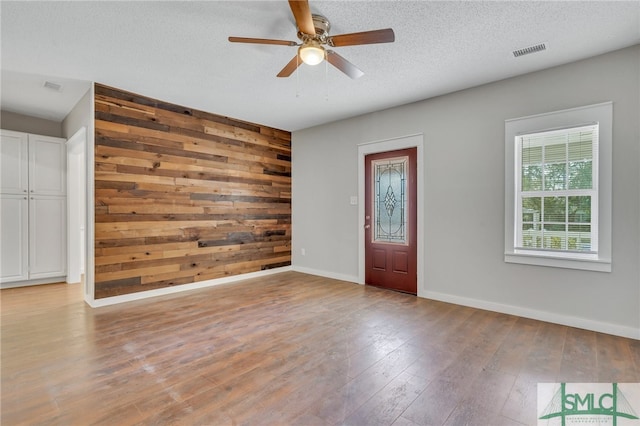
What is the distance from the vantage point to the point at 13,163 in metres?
4.60

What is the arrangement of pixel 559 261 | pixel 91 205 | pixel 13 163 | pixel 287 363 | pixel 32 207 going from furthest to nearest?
pixel 32 207, pixel 13 163, pixel 91 205, pixel 559 261, pixel 287 363

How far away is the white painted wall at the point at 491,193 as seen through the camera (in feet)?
9.39

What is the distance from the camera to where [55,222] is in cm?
500

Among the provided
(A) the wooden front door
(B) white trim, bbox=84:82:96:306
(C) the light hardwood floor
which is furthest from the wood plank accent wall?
(A) the wooden front door

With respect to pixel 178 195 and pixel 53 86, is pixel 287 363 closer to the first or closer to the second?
pixel 178 195

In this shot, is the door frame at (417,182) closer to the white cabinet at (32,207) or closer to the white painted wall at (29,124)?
the white cabinet at (32,207)

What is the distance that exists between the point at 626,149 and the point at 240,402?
13.0ft

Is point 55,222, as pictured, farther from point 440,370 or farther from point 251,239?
point 440,370

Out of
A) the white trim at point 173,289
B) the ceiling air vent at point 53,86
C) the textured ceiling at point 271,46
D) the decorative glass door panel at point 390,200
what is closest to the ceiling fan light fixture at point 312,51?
the textured ceiling at point 271,46

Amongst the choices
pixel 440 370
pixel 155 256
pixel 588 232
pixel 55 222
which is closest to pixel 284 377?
pixel 440 370

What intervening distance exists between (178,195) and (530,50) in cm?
460

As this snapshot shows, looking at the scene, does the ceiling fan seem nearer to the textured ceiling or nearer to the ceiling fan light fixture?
the ceiling fan light fixture

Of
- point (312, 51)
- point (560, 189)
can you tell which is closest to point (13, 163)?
point (312, 51)

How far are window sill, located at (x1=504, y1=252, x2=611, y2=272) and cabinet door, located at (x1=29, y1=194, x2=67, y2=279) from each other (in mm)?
6679
